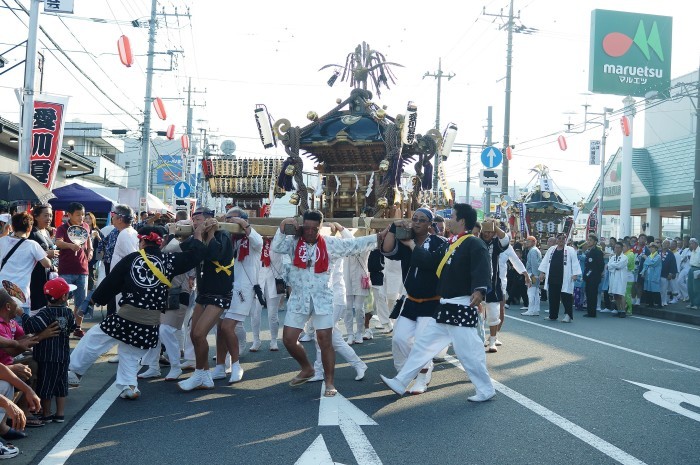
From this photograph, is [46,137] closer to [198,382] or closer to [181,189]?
[198,382]

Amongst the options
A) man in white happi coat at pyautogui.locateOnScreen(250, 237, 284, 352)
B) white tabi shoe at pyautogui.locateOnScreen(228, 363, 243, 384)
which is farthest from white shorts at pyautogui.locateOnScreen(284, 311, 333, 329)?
man in white happi coat at pyautogui.locateOnScreen(250, 237, 284, 352)

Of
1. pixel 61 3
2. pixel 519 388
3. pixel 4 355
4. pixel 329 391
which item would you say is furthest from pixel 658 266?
pixel 4 355

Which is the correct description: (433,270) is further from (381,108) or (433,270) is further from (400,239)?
(381,108)

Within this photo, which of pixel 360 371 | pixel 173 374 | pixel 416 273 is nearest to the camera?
pixel 416 273

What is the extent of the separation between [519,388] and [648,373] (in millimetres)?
2196

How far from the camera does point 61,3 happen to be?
1369 centimetres

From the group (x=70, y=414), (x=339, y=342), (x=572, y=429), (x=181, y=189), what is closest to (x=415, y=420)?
(x=572, y=429)

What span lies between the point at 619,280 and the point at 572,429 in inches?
495

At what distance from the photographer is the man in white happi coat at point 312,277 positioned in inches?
297

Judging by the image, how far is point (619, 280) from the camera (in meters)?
17.8

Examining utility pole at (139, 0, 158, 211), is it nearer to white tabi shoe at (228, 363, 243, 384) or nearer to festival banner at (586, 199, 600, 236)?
festival banner at (586, 199, 600, 236)

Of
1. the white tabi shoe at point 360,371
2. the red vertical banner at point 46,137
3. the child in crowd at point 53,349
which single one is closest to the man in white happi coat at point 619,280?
the white tabi shoe at point 360,371

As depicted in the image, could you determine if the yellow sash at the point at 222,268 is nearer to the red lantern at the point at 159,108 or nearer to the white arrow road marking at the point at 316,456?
the white arrow road marking at the point at 316,456

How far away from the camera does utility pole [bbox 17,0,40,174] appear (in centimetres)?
1320
